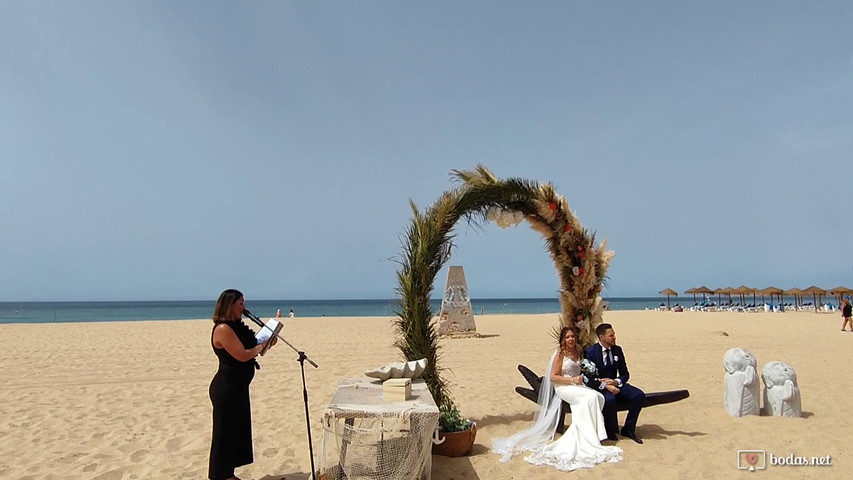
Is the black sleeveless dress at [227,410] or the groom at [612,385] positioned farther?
the groom at [612,385]

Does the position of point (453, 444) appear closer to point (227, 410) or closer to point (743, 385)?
point (227, 410)

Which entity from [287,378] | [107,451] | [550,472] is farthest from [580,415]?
[287,378]

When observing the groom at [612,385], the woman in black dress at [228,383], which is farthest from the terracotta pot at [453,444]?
the woman in black dress at [228,383]

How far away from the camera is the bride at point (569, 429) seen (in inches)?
187

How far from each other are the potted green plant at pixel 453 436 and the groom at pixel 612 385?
1525 millimetres

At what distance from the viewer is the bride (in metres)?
4.74

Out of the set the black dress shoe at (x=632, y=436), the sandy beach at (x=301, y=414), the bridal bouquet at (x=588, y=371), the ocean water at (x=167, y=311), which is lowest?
the ocean water at (x=167, y=311)

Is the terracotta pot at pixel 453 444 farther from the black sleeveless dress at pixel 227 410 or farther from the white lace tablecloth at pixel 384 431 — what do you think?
the black sleeveless dress at pixel 227 410

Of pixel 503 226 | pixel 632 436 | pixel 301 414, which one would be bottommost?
pixel 301 414

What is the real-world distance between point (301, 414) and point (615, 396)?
3.95 m

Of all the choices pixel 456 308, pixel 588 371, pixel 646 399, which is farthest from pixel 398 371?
pixel 456 308

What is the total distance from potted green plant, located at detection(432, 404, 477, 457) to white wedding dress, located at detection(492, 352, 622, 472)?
1.12ft

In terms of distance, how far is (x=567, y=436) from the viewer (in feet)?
16.6

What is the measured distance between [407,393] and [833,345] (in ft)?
49.5
